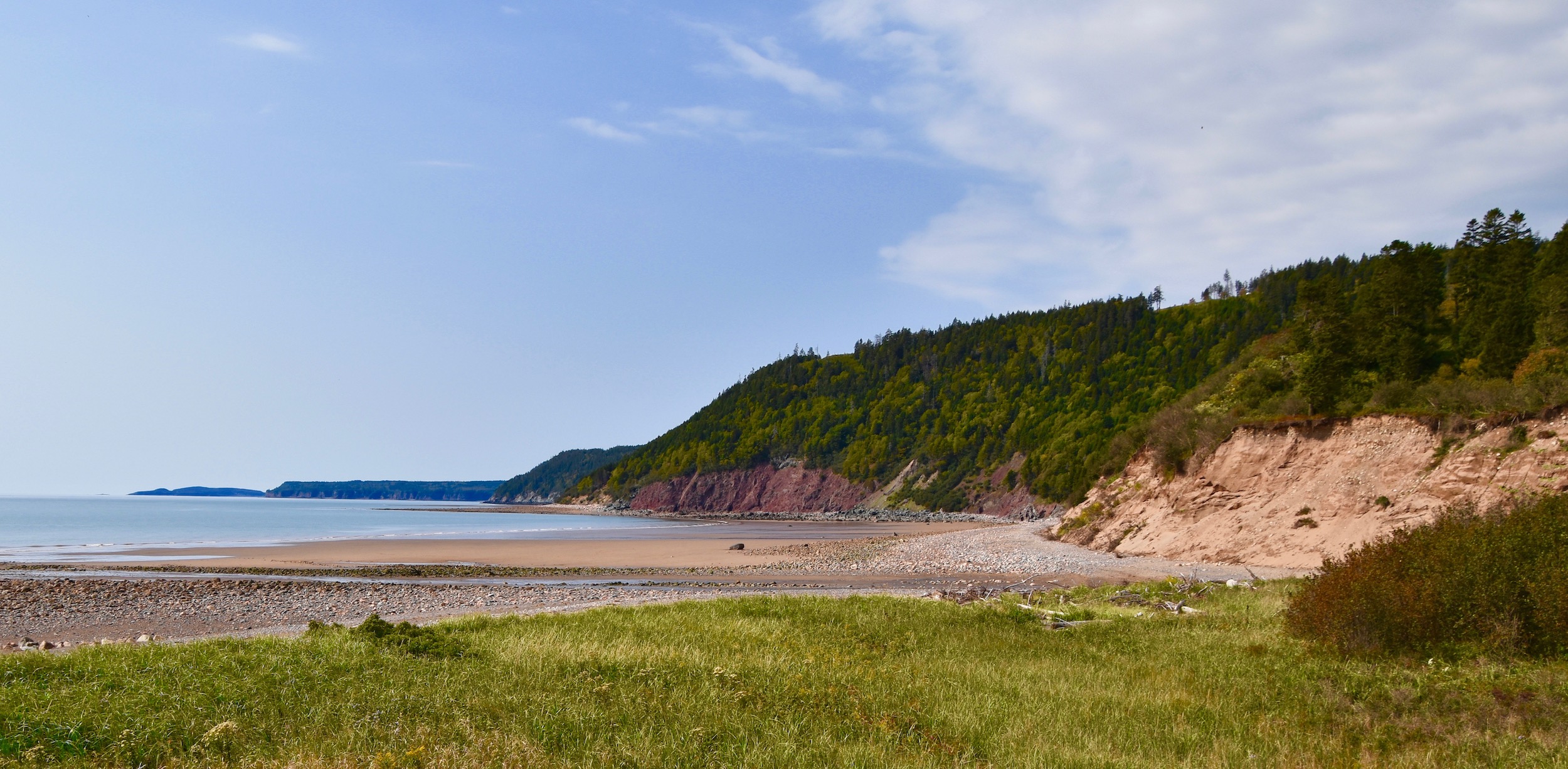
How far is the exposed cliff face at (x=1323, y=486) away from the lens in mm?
31969

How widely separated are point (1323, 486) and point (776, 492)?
15184 centimetres

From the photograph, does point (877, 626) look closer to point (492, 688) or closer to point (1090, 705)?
point (1090, 705)

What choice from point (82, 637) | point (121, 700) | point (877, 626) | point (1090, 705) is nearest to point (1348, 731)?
point (1090, 705)

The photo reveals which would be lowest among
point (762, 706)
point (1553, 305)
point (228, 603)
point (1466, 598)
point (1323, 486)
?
point (228, 603)

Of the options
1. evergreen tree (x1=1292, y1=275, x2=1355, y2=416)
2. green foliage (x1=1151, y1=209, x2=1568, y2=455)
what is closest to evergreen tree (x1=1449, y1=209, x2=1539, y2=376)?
green foliage (x1=1151, y1=209, x2=1568, y2=455)

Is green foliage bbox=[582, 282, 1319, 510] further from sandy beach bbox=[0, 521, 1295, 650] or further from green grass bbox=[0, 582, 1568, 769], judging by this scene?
green grass bbox=[0, 582, 1568, 769]

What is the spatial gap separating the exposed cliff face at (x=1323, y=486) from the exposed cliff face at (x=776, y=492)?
127 meters

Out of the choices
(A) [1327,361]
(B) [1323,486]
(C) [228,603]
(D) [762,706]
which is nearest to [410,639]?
(D) [762,706]

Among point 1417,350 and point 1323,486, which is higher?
point 1417,350

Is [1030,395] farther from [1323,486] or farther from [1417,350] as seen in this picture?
[1323,486]

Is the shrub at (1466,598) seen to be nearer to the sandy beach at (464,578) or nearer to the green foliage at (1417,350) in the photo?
the sandy beach at (464,578)

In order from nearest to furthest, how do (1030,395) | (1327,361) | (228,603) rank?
(228,603), (1327,361), (1030,395)

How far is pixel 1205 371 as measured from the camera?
140m

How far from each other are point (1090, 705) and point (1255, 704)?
227 centimetres
